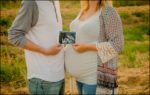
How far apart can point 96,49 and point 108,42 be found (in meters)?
0.06

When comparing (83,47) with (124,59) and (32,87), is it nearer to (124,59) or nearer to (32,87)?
(32,87)

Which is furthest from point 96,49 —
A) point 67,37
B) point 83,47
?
point 67,37

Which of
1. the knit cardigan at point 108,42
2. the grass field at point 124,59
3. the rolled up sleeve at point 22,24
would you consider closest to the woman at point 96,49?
the knit cardigan at point 108,42

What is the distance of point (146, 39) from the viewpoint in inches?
211

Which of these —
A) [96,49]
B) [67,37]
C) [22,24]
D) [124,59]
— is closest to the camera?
[22,24]

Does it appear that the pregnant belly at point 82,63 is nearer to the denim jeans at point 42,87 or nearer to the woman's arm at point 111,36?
the woman's arm at point 111,36

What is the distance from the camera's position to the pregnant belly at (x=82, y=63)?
1.82 m

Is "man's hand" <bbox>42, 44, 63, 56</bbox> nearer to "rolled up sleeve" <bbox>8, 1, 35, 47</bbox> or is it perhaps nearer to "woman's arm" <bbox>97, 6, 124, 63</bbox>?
"rolled up sleeve" <bbox>8, 1, 35, 47</bbox>

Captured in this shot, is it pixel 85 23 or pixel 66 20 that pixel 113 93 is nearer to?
pixel 85 23

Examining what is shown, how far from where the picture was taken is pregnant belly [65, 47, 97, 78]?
1820 mm

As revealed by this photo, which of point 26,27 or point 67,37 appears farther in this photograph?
point 67,37

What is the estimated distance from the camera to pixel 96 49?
179cm

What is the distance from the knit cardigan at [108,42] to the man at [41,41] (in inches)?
8.3

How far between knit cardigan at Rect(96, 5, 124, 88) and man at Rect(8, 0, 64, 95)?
0.21 metres
